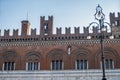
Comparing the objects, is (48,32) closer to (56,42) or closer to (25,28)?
(56,42)

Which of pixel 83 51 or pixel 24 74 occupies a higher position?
pixel 83 51

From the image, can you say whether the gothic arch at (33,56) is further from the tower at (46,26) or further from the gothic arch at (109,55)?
the gothic arch at (109,55)

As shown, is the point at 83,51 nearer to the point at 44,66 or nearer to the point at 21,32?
the point at 44,66

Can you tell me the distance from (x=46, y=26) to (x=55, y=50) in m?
2.23

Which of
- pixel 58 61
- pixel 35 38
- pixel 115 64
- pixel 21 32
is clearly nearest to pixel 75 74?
pixel 58 61

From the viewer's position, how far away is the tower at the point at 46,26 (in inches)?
829

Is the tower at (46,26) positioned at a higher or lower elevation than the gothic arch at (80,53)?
higher

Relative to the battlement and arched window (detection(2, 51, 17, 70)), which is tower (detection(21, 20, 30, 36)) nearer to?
the battlement

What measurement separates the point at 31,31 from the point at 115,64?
7.26 m

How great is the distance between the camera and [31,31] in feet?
69.9

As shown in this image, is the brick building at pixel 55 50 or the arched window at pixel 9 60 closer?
the brick building at pixel 55 50

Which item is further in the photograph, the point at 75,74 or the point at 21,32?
the point at 21,32

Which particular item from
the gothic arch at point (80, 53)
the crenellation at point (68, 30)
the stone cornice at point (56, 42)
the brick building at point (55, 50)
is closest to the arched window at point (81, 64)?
the brick building at point (55, 50)

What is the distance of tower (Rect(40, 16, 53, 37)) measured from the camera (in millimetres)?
21047
